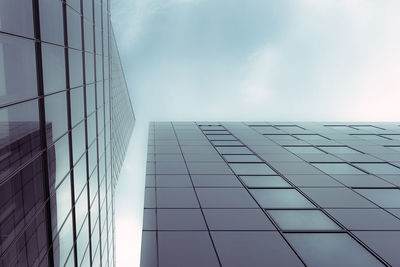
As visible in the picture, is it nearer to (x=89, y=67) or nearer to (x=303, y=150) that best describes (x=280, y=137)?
(x=303, y=150)

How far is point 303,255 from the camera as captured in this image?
10578 mm

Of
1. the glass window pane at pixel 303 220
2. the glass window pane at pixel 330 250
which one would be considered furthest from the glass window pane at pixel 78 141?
the glass window pane at pixel 330 250

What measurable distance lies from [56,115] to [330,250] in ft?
33.6

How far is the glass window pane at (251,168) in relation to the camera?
18.0 m

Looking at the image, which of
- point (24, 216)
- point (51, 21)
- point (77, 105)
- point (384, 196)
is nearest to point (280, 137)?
point (384, 196)

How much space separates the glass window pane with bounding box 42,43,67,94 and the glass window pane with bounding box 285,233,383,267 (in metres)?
9.41

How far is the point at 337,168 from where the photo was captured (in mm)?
18812

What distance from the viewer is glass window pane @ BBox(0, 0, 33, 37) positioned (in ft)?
27.5

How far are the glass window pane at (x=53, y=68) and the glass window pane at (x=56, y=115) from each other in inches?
12.3

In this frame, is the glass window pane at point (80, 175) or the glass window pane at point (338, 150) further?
the glass window pane at point (338, 150)

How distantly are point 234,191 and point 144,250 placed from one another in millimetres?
5580

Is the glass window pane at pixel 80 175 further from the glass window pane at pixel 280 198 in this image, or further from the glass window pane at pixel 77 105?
the glass window pane at pixel 280 198

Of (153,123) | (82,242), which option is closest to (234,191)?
(82,242)

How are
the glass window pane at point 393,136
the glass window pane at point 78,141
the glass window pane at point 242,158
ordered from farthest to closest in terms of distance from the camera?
the glass window pane at point 393,136 < the glass window pane at point 242,158 < the glass window pane at point 78,141
